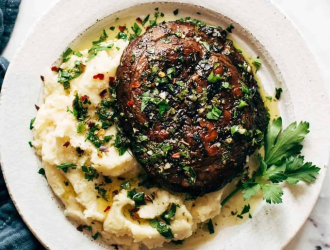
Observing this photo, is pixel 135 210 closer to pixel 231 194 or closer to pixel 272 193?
pixel 231 194

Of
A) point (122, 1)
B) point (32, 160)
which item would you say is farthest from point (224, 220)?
point (122, 1)


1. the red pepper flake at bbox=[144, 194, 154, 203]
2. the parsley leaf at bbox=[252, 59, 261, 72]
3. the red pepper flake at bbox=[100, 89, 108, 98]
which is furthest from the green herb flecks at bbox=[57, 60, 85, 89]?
the parsley leaf at bbox=[252, 59, 261, 72]

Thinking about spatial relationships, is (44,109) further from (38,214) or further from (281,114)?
(281,114)

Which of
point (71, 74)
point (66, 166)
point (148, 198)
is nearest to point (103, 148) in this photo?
point (66, 166)

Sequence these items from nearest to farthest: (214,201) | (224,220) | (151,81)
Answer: (151,81) < (214,201) < (224,220)

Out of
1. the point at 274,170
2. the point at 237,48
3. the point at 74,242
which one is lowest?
the point at 74,242

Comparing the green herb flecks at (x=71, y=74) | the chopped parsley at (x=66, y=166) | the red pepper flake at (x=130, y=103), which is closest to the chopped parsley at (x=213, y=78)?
the red pepper flake at (x=130, y=103)

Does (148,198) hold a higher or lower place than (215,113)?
lower

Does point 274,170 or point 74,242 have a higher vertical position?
point 274,170
